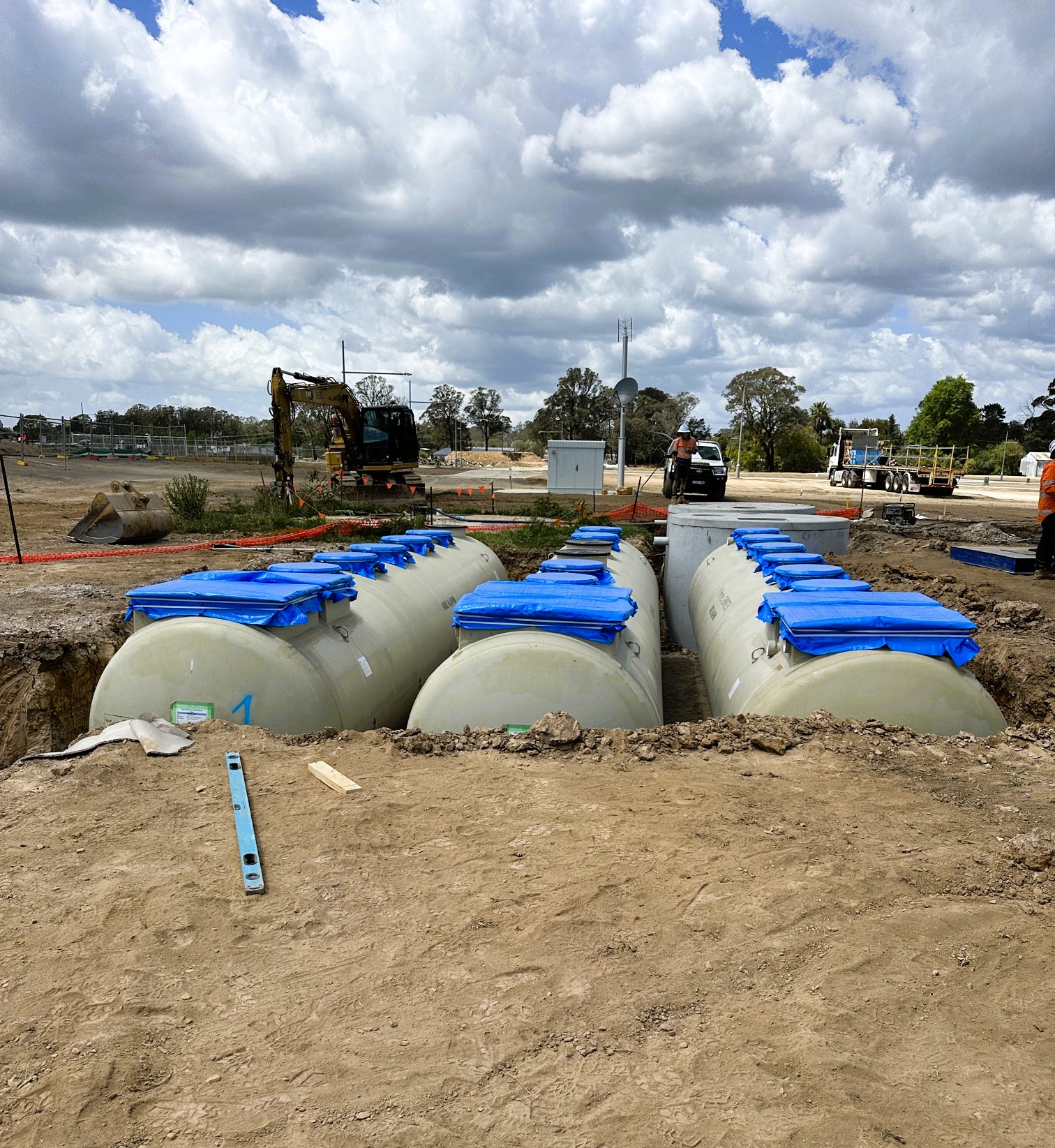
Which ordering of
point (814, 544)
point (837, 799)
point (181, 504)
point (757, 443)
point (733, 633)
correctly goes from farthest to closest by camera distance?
point (757, 443) → point (181, 504) → point (814, 544) → point (733, 633) → point (837, 799)

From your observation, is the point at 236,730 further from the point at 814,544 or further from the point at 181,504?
the point at 181,504

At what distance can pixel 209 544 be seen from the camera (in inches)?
646

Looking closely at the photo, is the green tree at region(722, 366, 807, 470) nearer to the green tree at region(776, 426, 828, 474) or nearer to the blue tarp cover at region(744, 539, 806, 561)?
the green tree at region(776, 426, 828, 474)

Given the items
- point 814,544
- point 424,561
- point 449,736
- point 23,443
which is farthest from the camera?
point 23,443

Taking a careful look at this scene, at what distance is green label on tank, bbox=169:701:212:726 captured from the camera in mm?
5590

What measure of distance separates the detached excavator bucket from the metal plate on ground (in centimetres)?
1622

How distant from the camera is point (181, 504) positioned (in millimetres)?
20047

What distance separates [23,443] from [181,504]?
25777 millimetres

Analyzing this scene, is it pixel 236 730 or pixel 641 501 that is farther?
pixel 641 501

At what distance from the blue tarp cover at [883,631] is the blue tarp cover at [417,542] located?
17.6ft

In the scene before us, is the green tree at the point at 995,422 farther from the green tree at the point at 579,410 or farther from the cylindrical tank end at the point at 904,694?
the cylindrical tank end at the point at 904,694

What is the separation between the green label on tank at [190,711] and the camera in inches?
220

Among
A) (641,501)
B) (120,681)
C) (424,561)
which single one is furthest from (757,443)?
(120,681)

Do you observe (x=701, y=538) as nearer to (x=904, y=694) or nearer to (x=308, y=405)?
(x=904, y=694)
